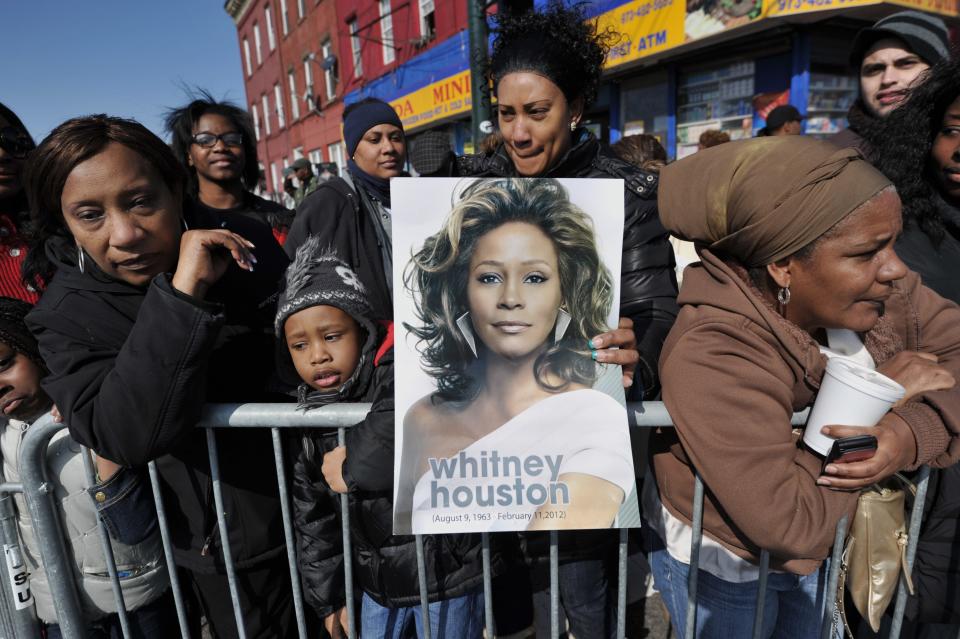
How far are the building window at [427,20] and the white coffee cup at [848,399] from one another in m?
16.0

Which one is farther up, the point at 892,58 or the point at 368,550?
the point at 892,58

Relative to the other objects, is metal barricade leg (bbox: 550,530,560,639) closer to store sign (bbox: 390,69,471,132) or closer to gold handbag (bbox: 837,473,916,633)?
gold handbag (bbox: 837,473,916,633)

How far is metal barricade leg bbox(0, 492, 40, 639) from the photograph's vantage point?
161 cm

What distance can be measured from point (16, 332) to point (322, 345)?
3.05 feet

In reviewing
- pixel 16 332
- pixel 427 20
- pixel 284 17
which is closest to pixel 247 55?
pixel 284 17

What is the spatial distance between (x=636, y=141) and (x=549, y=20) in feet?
6.84

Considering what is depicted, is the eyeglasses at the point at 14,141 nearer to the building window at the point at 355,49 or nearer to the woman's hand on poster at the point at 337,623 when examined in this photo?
the woman's hand on poster at the point at 337,623

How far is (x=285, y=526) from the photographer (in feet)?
4.74

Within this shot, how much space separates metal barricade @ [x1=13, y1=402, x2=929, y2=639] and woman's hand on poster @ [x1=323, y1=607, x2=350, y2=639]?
0.79 feet

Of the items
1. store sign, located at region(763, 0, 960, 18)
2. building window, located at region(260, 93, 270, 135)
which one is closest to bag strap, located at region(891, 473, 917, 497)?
store sign, located at region(763, 0, 960, 18)

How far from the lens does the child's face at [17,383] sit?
155 centimetres

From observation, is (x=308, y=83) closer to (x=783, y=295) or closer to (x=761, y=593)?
(x=783, y=295)

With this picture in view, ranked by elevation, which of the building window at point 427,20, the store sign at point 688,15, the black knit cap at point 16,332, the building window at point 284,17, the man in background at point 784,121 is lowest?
the black knit cap at point 16,332

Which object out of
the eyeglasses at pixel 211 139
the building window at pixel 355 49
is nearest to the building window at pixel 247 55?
the building window at pixel 355 49
